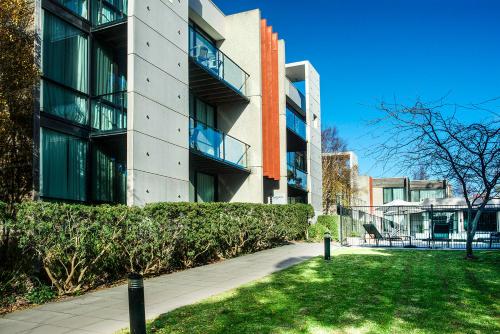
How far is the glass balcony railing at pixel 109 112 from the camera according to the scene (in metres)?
14.0

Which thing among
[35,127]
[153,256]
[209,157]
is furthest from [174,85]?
[153,256]

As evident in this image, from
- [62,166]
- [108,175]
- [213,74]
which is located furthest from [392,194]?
[62,166]

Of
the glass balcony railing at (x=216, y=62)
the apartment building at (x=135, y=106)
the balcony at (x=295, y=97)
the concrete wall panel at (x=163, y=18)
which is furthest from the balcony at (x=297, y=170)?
the concrete wall panel at (x=163, y=18)

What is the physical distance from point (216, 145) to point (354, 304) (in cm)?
1222

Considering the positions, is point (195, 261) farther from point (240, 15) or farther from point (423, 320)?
point (240, 15)

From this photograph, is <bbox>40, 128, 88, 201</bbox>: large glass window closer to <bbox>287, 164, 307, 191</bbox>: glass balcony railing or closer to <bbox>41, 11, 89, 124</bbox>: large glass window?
<bbox>41, 11, 89, 124</bbox>: large glass window

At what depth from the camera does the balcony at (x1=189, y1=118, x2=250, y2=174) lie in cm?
1748

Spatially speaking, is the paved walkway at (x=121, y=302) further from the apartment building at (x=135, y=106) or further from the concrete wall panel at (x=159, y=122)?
the concrete wall panel at (x=159, y=122)

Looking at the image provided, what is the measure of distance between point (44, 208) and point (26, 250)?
78cm

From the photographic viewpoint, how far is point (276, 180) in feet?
80.8

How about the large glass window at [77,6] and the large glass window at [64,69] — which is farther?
the large glass window at [77,6]

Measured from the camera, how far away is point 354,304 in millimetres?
7535

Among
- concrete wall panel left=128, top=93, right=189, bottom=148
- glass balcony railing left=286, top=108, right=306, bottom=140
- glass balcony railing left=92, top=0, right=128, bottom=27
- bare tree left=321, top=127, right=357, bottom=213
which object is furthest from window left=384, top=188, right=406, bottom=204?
Result: glass balcony railing left=92, top=0, right=128, bottom=27

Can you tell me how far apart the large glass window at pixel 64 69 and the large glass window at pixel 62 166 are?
0.68 m
